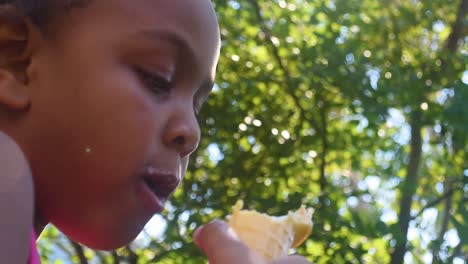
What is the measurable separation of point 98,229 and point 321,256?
2007 millimetres

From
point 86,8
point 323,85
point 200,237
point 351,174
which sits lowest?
point 351,174

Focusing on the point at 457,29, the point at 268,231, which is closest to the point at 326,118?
the point at 457,29

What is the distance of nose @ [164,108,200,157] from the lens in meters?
0.77

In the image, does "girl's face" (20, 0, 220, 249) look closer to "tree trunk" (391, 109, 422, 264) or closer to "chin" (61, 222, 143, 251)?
"chin" (61, 222, 143, 251)

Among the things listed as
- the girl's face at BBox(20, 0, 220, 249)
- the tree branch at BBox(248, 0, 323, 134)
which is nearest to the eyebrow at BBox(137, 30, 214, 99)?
the girl's face at BBox(20, 0, 220, 249)

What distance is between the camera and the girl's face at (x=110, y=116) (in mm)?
738

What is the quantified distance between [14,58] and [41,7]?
0.20 feet

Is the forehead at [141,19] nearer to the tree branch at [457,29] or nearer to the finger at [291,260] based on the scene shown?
the finger at [291,260]

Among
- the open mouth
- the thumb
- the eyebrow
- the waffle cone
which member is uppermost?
the eyebrow

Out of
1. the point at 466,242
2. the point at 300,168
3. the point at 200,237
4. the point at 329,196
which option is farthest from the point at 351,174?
the point at 200,237

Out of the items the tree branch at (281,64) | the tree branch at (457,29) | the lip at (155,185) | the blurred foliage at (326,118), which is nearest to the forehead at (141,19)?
the lip at (155,185)

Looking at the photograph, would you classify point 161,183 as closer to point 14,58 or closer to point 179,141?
point 179,141

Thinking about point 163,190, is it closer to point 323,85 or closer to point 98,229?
point 98,229

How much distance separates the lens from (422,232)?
3191mm
